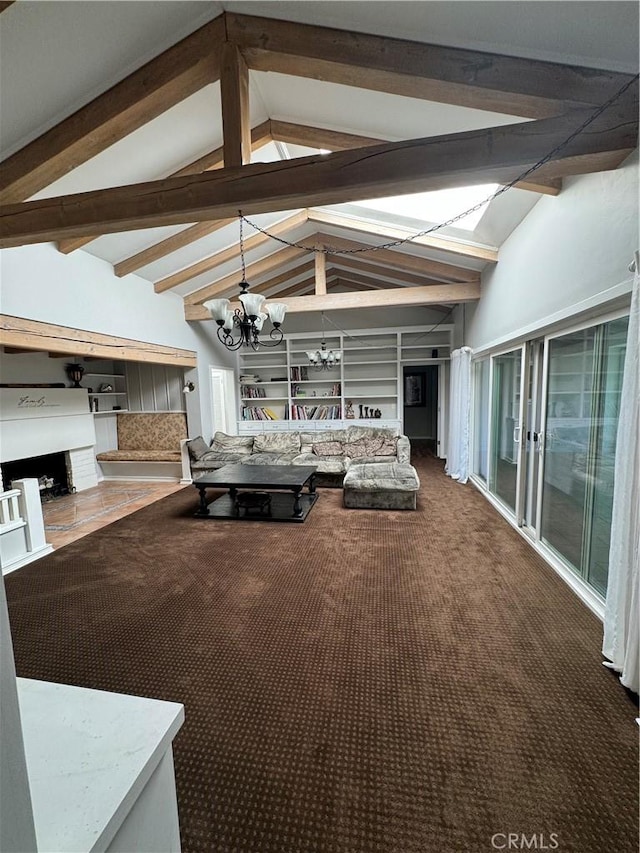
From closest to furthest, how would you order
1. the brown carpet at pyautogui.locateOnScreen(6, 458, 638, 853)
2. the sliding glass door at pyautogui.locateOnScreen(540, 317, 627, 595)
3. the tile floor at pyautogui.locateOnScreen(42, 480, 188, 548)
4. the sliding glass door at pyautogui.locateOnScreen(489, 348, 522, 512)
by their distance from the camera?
the brown carpet at pyautogui.locateOnScreen(6, 458, 638, 853), the sliding glass door at pyautogui.locateOnScreen(540, 317, 627, 595), the sliding glass door at pyautogui.locateOnScreen(489, 348, 522, 512), the tile floor at pyautogui.locateOnScreen(42, 480, 188, 548)

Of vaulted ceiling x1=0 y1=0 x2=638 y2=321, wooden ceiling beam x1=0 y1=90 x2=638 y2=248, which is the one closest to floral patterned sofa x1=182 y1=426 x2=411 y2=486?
vaulted ceiling x1=0 y1=0 x2=638 y2=321

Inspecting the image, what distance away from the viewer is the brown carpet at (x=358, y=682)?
1219 millimetres

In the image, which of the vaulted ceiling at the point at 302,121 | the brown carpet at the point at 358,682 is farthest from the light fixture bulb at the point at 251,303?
the brown carpet at the point at 358,682

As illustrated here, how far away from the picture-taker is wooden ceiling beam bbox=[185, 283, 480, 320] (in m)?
4.70

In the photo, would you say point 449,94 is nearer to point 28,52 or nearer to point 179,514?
point 28,52

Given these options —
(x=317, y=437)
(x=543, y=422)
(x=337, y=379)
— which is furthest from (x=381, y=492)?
(x=337, y=379)

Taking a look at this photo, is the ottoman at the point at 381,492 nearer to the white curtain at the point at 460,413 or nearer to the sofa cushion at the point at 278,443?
the white curtain at the point at 460,413

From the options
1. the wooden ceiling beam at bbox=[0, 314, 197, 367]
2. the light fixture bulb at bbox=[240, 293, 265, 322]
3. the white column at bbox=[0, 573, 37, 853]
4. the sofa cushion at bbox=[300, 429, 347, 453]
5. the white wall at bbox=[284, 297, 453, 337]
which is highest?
the white wall at bbox=[284, 297, 453, 337]

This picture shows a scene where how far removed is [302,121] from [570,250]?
210cm

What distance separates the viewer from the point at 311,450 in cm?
594

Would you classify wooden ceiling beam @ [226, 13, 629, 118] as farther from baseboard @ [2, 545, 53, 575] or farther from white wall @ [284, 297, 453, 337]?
white wall @ [284, 297, 453, 337]

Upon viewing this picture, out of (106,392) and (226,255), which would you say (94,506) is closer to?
(106,392)

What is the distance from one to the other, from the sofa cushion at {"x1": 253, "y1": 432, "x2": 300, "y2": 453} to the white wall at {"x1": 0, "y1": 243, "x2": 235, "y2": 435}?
0.93 m

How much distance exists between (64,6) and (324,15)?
1.21m
